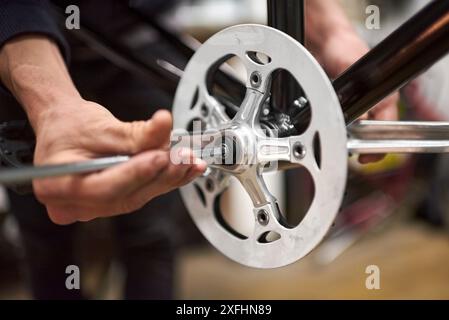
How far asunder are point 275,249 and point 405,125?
0.49 ft

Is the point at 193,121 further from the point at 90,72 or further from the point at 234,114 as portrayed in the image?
the point at 90,72

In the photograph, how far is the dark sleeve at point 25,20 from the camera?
382 millimetres

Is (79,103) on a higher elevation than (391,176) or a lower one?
lower

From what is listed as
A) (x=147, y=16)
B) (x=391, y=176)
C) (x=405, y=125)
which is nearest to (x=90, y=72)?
(x=147, y=16)

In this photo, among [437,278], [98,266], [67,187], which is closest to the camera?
[67,187]

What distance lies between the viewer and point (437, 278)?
1.01m

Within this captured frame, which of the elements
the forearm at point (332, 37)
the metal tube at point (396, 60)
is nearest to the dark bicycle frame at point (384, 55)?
the metal tube at point (396, 60)

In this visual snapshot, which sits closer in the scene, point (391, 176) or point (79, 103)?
point (79, 103)

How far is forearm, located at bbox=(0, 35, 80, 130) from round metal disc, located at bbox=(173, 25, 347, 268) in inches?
4.2

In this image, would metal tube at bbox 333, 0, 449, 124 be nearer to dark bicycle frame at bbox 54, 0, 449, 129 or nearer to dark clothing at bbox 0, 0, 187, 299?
dark bicycle frame at bbox 54, 0, 449, 129

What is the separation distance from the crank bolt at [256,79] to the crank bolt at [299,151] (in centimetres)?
5

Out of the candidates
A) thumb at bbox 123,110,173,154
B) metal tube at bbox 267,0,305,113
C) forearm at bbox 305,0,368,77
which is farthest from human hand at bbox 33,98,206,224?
forearm at bbox 305,0,368,77

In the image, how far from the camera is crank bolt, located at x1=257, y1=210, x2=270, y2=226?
1.36ft

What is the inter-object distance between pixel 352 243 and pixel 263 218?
909mm
